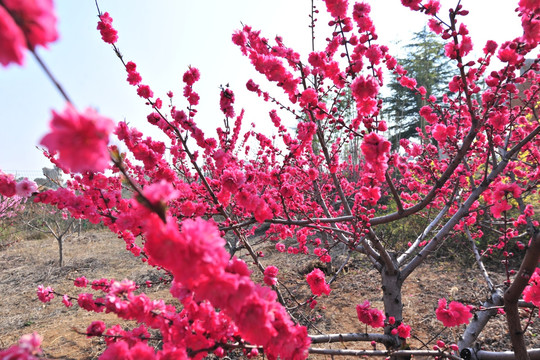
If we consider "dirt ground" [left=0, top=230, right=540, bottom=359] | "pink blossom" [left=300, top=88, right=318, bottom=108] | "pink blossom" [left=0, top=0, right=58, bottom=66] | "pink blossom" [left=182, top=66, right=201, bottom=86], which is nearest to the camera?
"pink blossom" [left=0, top=0, right=58, bottom=66]

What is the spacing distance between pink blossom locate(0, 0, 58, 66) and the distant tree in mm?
20636

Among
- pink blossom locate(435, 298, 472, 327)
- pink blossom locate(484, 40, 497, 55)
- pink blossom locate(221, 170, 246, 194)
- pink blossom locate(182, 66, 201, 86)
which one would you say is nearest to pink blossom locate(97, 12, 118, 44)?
pink blossom locate(182, 66, 201, 86)

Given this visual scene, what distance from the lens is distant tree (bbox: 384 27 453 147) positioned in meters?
19.8

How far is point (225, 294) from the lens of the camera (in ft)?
2.84

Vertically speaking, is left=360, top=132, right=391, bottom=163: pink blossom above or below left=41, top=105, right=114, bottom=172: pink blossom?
above

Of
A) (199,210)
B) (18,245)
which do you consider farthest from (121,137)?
(18,245)

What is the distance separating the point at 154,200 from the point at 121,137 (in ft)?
6.75

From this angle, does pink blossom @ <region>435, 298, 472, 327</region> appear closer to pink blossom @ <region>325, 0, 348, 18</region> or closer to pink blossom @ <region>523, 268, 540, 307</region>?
pink blossom @ <region>523, 268, 540, 307</region>

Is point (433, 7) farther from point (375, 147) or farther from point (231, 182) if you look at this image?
point (231, 182)

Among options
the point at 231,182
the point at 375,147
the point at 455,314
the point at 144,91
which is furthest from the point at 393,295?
the point at 144,91

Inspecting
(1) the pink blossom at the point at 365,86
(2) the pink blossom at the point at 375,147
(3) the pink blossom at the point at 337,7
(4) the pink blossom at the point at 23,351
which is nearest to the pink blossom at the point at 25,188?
(4) the pink blossom at the point at 23,351

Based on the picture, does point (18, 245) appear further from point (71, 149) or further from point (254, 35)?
point (71, 149)

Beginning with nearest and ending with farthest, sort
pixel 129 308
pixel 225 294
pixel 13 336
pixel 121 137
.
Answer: pixel 225 294 → pixel 129 308 → pixel 121 137 → pixel 13 336

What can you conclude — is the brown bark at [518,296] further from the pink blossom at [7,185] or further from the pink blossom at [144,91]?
the pink blossom at [7,185]
